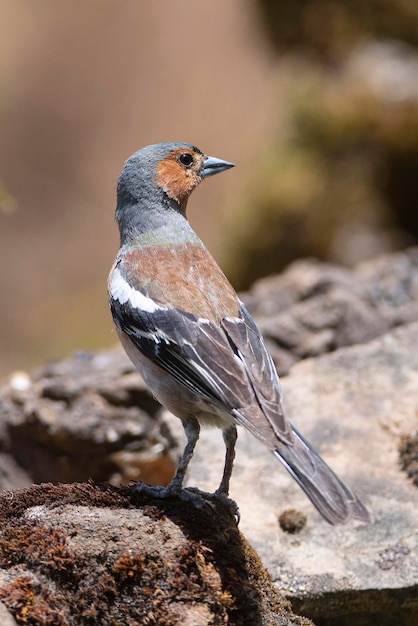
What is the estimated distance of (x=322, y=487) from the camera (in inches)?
153

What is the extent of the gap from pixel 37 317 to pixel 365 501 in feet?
42.0

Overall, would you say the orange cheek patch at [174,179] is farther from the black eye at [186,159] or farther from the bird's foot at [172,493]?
the bird's foot at [172,493]

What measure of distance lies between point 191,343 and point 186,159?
185 cm

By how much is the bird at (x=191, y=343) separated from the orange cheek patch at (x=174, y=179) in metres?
0.01

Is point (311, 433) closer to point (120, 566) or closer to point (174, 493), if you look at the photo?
point (174, 493)

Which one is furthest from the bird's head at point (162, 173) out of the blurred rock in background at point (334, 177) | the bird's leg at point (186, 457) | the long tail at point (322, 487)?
the blurred rock in background at point (334, 177)

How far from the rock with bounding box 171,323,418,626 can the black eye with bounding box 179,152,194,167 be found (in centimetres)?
194

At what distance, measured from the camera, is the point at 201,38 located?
1977cm

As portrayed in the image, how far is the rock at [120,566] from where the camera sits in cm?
378

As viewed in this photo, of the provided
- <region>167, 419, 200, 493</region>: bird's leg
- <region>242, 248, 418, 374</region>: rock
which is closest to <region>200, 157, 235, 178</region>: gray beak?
<region>167, 419, 200, 493</region>: bird's leg

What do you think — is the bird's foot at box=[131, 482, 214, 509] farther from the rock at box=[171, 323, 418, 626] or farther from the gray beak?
the gray beak

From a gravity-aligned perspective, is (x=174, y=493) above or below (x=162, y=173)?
below

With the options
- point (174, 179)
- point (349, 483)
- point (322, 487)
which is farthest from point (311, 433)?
point (322, 487)

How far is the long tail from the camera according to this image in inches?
150
